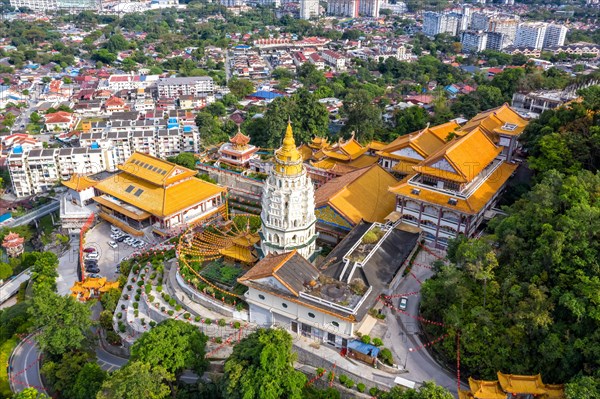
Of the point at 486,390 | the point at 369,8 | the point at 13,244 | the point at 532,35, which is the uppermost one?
the point at 369,8

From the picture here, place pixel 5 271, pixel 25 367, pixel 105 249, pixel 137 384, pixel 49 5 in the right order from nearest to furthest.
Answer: pixel 137 384, pixel 25 367, pixel 5 271, pixel 105 249, pixel 49 5

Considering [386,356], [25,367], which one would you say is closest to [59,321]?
[25,367]

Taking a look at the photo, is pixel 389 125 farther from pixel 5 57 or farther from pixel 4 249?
pixel 5 57

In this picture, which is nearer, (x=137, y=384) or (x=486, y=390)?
(x=486, y=390)

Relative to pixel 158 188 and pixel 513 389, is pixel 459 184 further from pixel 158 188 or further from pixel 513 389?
pixel 158 188

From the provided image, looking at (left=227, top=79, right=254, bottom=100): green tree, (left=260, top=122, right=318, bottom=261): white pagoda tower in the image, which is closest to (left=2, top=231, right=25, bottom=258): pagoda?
(left=260, top=122, right=318, bottom=261): white pagoda tower

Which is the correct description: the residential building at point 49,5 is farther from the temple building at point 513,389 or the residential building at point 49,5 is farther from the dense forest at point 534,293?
the temple building at point 513,389
